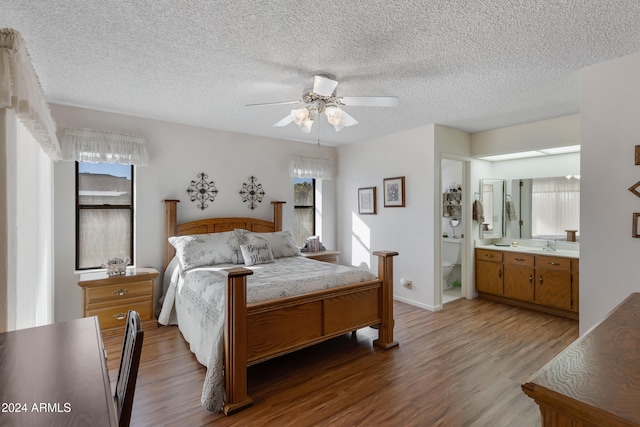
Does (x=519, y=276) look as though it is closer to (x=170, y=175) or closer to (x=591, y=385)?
(x=591, y=385)

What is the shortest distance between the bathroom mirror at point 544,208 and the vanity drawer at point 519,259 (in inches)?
24.1

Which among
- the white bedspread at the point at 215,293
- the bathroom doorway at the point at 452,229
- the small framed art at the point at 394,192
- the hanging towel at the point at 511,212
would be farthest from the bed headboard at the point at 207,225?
the hanging towel at the point at 511,212

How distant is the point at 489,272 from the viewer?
15.1 ft

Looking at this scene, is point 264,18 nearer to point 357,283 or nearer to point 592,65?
point 357,283

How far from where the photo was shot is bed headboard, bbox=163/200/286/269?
3902mm

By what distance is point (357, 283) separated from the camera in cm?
298

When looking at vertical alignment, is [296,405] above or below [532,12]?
below

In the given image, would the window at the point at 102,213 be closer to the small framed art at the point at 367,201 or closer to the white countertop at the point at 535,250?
the small framed art at the point at 367,201

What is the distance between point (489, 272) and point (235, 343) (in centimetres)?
388

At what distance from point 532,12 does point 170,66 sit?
238 centimetres

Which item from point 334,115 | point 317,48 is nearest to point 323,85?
point 317,48

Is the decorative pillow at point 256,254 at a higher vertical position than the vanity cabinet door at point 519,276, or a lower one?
higher

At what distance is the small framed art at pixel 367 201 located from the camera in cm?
495

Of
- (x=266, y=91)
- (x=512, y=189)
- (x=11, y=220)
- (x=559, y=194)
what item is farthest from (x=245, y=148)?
(x=559, y=194)
